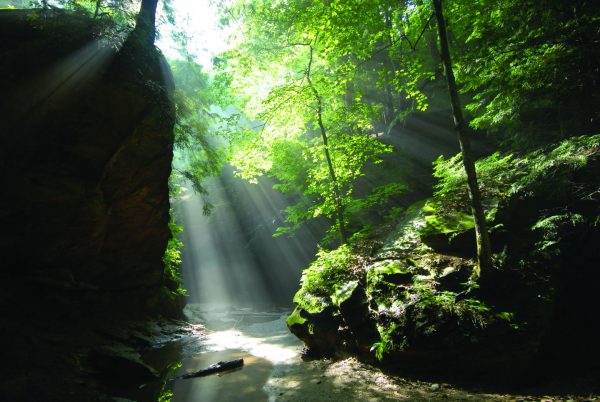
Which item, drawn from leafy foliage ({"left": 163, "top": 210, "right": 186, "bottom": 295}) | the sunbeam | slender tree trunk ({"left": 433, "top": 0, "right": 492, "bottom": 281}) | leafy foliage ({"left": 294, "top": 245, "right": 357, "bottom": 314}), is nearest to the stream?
leafy foliage ({"left": 294, "top": 245, "right": 357, "bottom": 314})

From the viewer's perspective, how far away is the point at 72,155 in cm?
924

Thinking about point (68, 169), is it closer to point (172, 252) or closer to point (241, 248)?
point (172, 252)

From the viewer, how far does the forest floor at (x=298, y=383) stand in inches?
187

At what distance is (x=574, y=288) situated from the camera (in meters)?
5.67

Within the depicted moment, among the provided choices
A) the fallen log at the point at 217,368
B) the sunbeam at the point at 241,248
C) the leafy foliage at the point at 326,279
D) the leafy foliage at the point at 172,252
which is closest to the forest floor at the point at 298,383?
the fallen log at the point at 217,368

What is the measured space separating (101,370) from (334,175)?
886 cm

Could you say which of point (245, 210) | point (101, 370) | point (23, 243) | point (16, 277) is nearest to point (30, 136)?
point (23, 243)

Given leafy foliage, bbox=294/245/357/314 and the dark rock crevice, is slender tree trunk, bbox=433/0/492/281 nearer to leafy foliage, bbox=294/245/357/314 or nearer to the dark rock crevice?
leafy foliage, bbox=294/245/357/314

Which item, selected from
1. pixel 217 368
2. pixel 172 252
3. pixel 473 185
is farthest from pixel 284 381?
pixel 172 252

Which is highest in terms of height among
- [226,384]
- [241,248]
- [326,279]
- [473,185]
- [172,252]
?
[241,248]

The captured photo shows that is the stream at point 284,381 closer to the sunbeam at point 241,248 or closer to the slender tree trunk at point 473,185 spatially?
the slender tree trunk at point 473,185

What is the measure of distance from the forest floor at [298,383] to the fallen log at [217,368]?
0.86 ft

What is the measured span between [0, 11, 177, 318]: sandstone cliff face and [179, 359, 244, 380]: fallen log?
6037 mm

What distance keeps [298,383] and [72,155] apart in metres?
9.47
